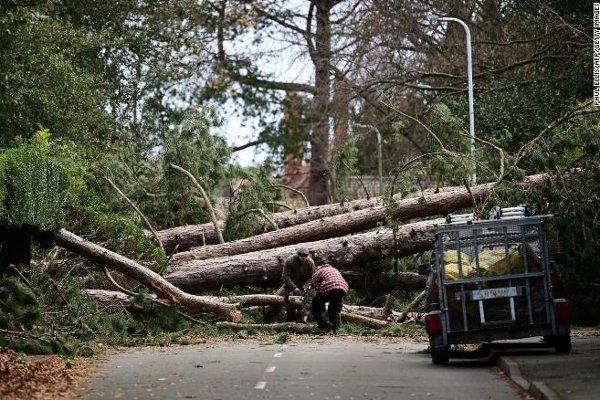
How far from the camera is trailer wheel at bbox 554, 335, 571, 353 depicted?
634 inches

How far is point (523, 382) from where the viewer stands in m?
13.2

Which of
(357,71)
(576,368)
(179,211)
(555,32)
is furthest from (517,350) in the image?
(357,71)

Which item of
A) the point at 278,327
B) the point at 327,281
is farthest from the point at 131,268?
the point at 327,281

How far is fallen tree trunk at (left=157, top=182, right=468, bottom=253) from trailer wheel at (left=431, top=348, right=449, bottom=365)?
946 cm

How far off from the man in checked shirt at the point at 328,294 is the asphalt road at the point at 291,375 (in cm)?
260

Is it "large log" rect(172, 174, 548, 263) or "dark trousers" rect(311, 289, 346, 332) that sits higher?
"large log" rect(172, 174, 548, 263)

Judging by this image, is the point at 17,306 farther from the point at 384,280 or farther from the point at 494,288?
the point at 384,280

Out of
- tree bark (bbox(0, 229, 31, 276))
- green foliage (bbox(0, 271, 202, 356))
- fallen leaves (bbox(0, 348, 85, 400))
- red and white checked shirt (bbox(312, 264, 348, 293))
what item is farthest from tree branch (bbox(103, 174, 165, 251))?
fallen leaves (bbox(0, 348, 85, 400))

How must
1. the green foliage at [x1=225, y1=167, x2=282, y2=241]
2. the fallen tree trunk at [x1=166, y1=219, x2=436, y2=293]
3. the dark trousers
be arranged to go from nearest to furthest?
1. the dark trousers
2. the fallen tree trunk at [x1=166, y1=219, x2=436, y2=293]
3. the green foliage at [x1=225, y1=167, x2=282, y2=241]

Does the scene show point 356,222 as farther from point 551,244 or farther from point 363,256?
point 551,244

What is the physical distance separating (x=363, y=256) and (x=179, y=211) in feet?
18.9

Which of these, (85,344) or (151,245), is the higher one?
(151,245)

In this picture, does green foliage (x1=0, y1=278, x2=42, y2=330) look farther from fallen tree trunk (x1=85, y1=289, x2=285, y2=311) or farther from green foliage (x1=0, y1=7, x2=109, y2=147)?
green foliage (x1=0, y1=7, x2=109, y2=147)

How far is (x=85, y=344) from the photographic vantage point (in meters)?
18.2
